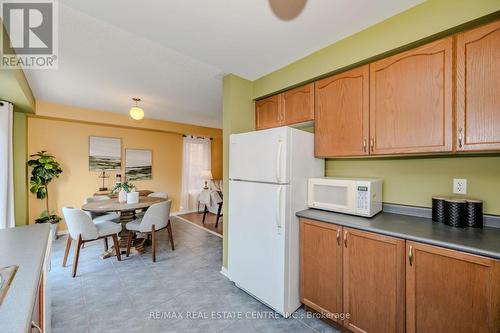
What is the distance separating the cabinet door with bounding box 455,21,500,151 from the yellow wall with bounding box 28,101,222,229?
5.04 meters

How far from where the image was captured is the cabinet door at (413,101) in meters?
1.36

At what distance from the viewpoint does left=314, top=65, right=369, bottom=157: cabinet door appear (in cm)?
172

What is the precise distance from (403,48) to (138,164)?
5164mm

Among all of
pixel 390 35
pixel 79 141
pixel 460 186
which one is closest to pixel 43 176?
pixel 79 141

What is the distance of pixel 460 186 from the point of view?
1.56 metres

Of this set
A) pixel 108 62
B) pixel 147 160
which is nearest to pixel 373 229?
pixel 108 62

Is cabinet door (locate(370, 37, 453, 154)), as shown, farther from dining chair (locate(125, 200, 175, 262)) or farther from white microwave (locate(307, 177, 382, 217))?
dining chair (locate(125, 200, 175, 262))

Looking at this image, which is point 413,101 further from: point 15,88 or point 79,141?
point 79,141

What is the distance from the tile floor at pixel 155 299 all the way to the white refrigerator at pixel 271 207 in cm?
18

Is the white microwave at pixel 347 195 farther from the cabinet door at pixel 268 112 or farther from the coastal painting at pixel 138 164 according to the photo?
the coastal painting at pixel 138 164

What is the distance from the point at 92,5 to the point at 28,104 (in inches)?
105

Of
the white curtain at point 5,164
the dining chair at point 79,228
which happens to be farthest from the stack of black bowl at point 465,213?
the white curtain at point 5,164

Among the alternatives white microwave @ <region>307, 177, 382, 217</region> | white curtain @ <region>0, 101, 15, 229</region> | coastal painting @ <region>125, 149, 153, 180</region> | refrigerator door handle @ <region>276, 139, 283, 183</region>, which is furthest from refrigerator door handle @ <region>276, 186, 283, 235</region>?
coastal painting @ <region>125, 149, 153, 180</region>

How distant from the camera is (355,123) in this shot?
176 cm
